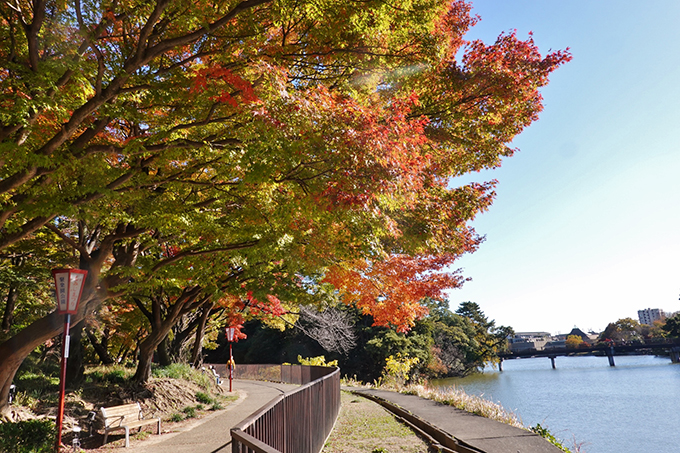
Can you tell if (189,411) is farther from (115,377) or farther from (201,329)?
(201,329)

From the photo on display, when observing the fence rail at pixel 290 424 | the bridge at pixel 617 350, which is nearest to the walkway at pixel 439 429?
the fence rail at pixel 290 424

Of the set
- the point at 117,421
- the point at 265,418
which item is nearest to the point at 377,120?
the point at 265,418

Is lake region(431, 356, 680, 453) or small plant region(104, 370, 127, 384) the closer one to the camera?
small plant region(104, 370, 127, 384)

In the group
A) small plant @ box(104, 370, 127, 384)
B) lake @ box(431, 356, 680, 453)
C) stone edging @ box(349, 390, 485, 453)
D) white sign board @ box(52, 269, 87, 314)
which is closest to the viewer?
stone edging @ box(349, 390, 485, 453)

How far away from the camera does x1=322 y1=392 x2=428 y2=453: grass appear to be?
8008 millimetres

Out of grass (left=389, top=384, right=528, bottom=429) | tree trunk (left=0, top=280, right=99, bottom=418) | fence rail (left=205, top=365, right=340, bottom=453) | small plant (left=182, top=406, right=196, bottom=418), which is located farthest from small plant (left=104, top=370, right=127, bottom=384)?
grass (left=389, top=384, right=528, bottom=429)

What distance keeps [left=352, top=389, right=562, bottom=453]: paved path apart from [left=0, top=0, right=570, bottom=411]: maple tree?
364 centimetres

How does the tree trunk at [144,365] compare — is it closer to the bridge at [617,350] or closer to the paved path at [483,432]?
the paved path at [483,432]

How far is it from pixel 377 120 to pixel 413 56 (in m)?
1.61

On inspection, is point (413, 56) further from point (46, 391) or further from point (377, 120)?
point (46, 391)

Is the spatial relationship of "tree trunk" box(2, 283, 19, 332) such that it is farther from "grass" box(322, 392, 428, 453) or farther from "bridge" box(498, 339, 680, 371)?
"bridge" box(498, 339, 680, 371)

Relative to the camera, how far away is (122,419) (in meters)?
9.35

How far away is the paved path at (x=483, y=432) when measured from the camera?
23.2 ft

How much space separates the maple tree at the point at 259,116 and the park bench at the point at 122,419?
7.23 feet
